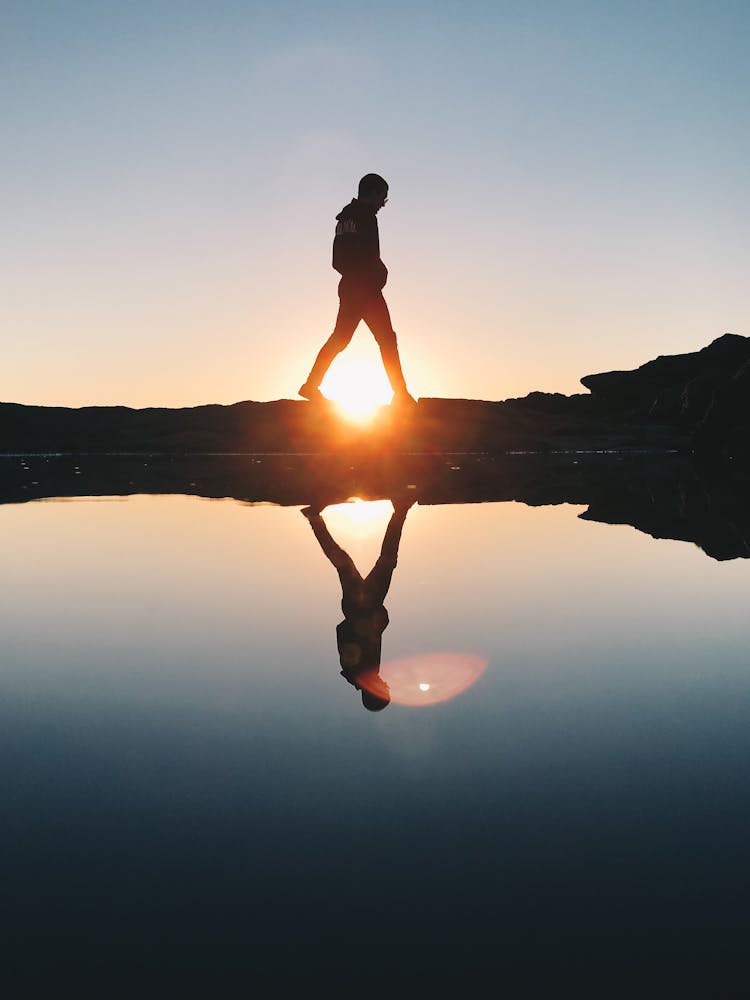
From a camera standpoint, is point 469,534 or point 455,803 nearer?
point 455,803

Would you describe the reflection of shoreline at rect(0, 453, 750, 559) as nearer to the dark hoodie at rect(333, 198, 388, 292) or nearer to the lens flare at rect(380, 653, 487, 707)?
the dark hoodie at rect(333, 198, 388, 292)

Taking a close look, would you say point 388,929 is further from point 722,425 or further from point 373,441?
point 722,425

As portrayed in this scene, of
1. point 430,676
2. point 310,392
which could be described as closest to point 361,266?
point 310,392

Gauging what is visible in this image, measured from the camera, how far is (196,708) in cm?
236

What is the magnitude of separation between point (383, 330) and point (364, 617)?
25.7ft

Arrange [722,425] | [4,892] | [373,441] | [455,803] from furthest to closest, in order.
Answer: [722,425], [373,441], [455,803], [4,892]

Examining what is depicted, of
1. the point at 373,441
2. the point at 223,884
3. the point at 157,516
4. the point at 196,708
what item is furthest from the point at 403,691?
the point at 373,441

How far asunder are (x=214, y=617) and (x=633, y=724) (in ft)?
6.34

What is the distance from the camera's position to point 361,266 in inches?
414

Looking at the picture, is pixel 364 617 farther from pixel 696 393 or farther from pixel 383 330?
pixel 696 393

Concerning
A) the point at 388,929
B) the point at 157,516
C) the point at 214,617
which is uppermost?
the point at 157,516

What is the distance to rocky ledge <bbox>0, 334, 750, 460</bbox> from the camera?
24.6 metres

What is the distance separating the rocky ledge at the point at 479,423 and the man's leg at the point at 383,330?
1564 mm

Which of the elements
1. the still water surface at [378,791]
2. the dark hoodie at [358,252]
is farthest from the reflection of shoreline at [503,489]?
the still water surface at [378,791]
